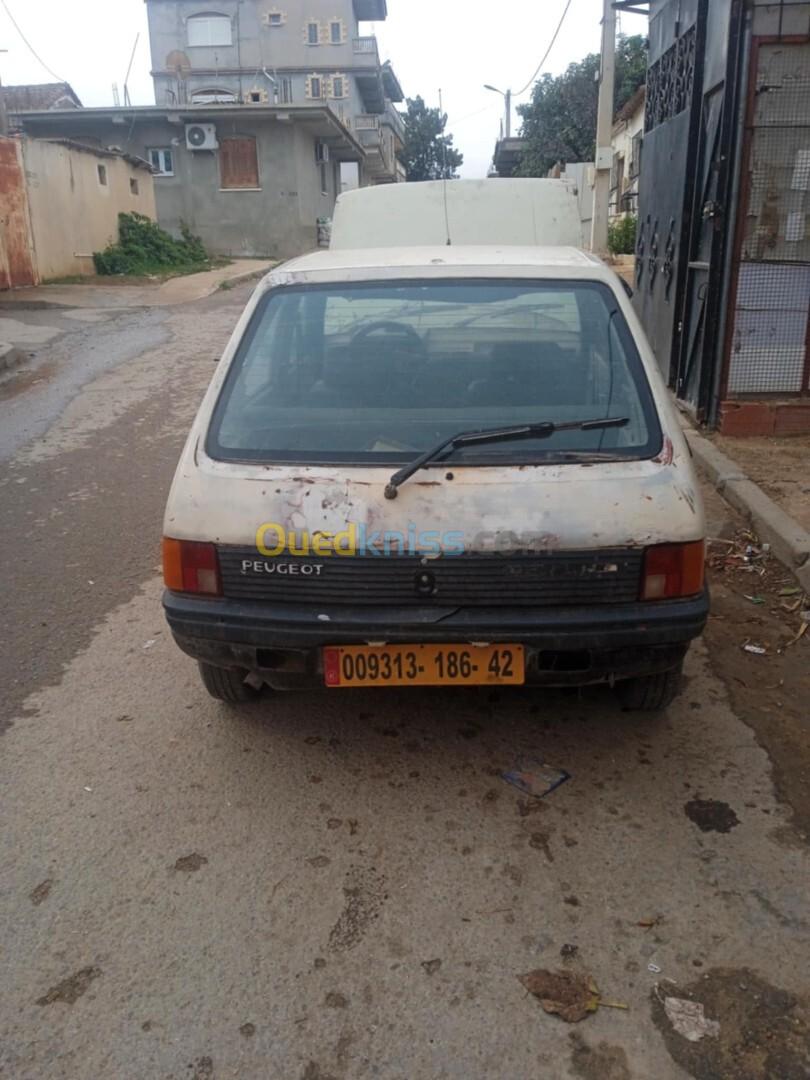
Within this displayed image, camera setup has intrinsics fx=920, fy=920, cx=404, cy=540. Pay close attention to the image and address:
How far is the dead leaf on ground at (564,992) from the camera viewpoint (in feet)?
7.29

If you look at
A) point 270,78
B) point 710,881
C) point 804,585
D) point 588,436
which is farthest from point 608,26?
point 270,78

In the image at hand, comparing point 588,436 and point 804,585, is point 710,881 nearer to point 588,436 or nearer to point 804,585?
point 588,436

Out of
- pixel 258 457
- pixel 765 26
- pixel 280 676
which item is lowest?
pixel 280 676

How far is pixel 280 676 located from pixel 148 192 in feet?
84.4

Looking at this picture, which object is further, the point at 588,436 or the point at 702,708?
the point at 702,708

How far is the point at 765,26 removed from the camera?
261 inches

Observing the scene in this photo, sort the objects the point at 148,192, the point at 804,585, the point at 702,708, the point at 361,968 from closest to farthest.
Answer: the point at 361,968 < the point at 702,708 < the point at 804,585 < the point at 148,192

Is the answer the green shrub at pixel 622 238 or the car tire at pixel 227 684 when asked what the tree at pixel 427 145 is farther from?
the car tire at pixel 227 684

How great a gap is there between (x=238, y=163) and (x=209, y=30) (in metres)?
22.9

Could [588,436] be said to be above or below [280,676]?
above

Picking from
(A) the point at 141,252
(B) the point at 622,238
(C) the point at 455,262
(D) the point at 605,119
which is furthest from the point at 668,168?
(A) the point at 141,252

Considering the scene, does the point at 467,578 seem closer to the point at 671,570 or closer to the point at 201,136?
the point at 671,570

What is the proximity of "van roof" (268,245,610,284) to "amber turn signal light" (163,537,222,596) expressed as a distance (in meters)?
1.23

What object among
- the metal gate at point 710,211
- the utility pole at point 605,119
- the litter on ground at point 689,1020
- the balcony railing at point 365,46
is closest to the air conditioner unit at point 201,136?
the utility pole at point 605,119
